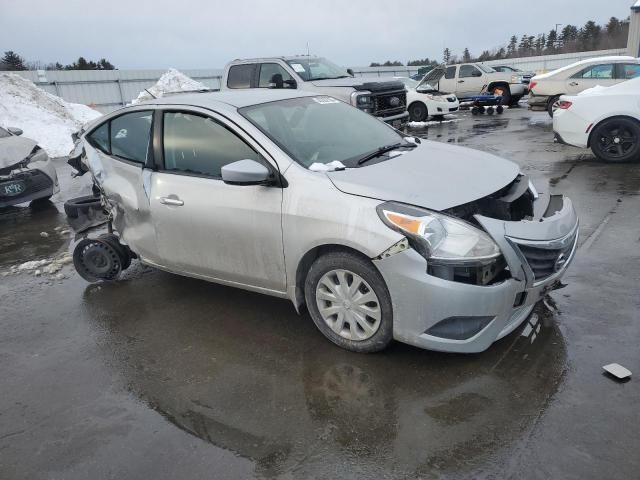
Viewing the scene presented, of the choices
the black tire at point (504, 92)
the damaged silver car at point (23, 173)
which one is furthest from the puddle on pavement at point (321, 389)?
the black tire at point (504, 92)

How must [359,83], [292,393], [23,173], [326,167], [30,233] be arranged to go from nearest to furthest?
[292,393] → [326,167] → [30,233] → [23,173] → [359,83]

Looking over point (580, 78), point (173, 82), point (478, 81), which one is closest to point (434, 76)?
point (478, 81)

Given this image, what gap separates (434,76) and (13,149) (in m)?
15.5

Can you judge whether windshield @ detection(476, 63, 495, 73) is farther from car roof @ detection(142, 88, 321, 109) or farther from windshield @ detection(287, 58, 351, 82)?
car roof @ detection(142, 88, 321, 109)

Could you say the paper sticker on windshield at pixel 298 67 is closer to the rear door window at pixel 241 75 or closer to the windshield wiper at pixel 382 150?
the rear door window at pixel 241 75

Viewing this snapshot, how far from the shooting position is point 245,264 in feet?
12.6

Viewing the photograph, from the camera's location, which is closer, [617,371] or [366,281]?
[617,371]

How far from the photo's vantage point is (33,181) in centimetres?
820

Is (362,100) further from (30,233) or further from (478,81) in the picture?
(478,81)

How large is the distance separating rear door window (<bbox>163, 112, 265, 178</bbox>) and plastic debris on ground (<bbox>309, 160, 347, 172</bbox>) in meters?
0.40

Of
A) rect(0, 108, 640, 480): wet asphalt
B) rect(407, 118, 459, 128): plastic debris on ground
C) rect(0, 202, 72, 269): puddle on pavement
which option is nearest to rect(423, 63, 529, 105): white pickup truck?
rect(407, 118, 459, 128): plastic debris on ground

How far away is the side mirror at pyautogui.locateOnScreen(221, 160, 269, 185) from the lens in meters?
3.46

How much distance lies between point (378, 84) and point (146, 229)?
26.0ft

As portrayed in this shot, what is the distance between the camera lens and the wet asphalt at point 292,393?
2.57 meters
